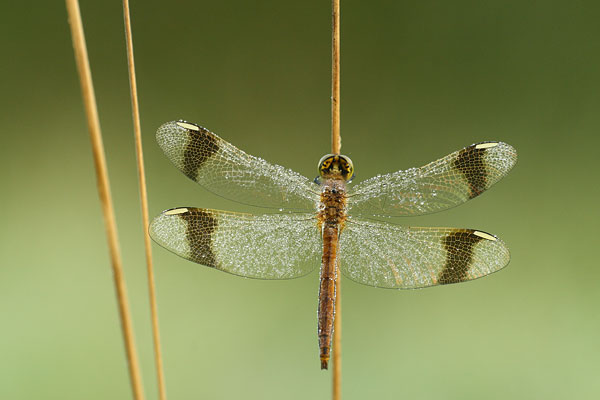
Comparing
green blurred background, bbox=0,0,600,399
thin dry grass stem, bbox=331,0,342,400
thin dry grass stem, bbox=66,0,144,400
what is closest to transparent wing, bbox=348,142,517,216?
thin dry grass stem, bbox=331,0,342,400

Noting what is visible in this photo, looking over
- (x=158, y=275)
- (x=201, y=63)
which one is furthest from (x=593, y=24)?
(x=158, y=275)

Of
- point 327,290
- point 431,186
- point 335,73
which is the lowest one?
point 327,290

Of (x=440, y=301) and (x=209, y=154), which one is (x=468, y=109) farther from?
(x=209, y=154)

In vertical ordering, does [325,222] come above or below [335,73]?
below

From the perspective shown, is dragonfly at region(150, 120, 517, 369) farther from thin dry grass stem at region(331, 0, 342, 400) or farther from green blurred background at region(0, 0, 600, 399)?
green blurred background at region(0, 0, 600, 399)

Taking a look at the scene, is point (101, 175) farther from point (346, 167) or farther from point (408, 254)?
point (408, 254)

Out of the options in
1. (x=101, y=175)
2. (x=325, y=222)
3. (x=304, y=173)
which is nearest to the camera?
(x=101, y=175)

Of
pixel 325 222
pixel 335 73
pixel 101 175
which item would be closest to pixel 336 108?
pixel 335 73
